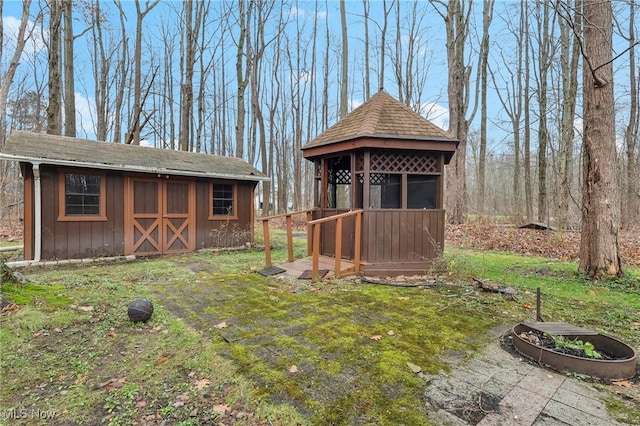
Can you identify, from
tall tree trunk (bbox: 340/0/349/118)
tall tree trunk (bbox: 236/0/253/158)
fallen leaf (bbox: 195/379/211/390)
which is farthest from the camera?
tall tree trunk (bbox: 236/0/253/158)

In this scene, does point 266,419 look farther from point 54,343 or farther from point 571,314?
point 571,314

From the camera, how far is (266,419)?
1.94m

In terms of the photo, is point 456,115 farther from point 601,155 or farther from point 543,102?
point 601,155

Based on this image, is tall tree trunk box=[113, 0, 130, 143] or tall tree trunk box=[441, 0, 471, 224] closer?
tall tree trunk box=[441, 0, 471, 224]

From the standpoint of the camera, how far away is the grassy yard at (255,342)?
207cm

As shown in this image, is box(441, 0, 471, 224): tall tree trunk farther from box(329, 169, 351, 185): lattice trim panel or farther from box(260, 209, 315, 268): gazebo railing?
box(260, 209, 315, 268): gazebo railing

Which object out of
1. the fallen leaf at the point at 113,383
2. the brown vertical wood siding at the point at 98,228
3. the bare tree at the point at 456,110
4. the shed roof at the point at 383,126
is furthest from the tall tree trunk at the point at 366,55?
the fallen leaf at the point at 113,383

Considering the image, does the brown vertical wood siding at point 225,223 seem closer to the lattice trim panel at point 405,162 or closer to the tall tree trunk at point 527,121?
the lattice trim panel at point 405,162

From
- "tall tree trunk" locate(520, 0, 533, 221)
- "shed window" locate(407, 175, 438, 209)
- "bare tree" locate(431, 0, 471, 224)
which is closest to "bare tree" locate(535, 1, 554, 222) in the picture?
"tall tree trunk" locate(520, 0, 533, 221)

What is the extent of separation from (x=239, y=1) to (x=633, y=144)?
65.0 ft

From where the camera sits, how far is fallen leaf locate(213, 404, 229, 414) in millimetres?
2039

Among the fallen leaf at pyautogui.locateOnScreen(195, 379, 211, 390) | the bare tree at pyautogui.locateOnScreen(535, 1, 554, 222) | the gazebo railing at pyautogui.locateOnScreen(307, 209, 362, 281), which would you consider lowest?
the fallen leaf at pyautogui.locateOnScreen(195, 379, 211, 390)

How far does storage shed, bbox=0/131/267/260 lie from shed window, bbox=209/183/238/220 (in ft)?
0.10

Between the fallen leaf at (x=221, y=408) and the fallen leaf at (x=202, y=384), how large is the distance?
0.88 feet
